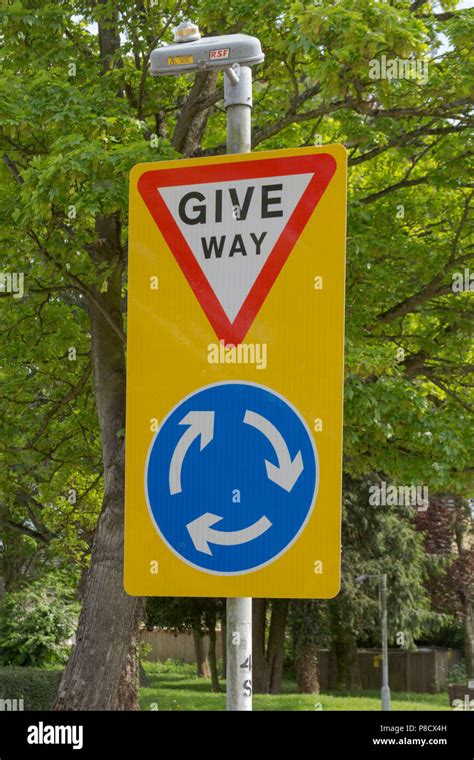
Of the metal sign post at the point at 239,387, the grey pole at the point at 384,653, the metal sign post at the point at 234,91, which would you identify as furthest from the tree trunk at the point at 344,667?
the metal sign post at the point at 239,387

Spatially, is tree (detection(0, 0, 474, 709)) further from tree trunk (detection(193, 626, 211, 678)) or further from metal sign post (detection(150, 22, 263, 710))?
tree trunk (detection(193, 626, 211, 678))

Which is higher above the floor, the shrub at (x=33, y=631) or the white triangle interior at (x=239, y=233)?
the white triangle interior at (x=239, y=233)

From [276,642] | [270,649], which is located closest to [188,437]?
[276,642]

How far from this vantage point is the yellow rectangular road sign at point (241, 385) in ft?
7.43

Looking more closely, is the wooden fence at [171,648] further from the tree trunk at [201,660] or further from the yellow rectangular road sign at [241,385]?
the yellow rectangular road sign at [241,385]

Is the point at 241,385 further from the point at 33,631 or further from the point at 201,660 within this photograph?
the point at 201,660

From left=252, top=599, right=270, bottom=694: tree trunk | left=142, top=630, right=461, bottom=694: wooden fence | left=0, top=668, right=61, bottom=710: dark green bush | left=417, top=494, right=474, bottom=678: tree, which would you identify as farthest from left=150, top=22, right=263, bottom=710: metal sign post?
left=142, top=630, right=461, bottom=694: wooden fence

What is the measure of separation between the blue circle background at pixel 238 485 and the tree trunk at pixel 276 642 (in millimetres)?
30261

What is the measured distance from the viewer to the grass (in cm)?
2469

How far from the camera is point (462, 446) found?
1298cm

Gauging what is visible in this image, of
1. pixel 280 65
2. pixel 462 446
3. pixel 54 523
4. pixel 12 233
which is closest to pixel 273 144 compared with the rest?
pixel 280 65

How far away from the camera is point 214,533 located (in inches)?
90.9

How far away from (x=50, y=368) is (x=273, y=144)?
4.96 m

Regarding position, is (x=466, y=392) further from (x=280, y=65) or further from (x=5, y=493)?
(x=5, y=493)
